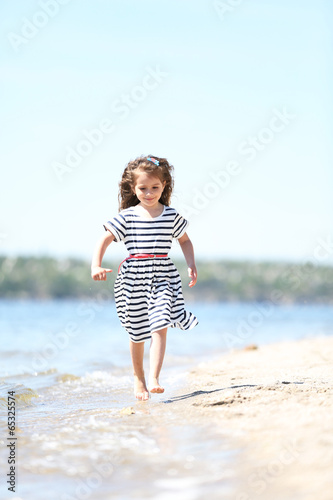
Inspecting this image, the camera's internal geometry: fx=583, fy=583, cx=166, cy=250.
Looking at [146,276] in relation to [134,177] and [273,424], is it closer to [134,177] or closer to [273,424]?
[134,177]

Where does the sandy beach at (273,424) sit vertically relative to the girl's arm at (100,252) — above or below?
below

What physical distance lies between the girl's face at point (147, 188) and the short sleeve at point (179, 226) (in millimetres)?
185

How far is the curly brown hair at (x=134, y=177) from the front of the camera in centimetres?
386

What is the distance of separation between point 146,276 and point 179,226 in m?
0.41

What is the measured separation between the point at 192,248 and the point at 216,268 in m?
54.0

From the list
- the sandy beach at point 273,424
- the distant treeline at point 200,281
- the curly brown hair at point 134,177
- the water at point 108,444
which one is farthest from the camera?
the distant treeline at point 200,281

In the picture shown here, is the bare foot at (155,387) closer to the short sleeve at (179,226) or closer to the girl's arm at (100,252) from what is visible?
the girl's arm at (100,252)

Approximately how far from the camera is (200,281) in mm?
57875

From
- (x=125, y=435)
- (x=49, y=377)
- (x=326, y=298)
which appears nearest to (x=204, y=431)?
(x=125, y=435)

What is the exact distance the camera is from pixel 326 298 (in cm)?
4975

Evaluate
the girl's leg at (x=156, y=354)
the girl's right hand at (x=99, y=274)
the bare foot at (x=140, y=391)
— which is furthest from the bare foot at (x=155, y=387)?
the girl's right hand at (x=99, y=274)

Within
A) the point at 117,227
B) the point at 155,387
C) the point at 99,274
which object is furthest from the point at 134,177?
the point at 155,387

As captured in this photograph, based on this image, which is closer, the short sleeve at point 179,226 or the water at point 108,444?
the water at point 108,444

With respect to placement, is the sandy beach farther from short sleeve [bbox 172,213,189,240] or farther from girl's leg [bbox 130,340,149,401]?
short sleeve [bbox 172,213,189,240]
